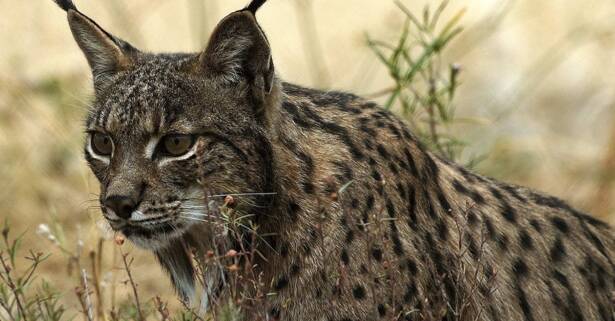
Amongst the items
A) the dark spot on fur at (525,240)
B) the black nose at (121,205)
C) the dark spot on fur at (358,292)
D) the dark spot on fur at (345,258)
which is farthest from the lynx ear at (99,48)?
the dark spot on fur at (525,240)

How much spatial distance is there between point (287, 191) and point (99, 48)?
106 cm

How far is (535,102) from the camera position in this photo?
10.9 metres

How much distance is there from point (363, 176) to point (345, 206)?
212 mm

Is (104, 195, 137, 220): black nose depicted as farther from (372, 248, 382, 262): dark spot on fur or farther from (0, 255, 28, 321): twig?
(372, 248, 382, 262): dark spot on fur

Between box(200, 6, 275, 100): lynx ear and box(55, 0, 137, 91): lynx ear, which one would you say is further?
box(55, 0, 137, 91): lynx ear

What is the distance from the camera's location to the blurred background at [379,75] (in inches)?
399

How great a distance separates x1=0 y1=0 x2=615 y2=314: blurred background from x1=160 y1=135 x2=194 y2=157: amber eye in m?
4.59

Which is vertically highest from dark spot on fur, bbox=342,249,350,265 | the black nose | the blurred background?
the black nose

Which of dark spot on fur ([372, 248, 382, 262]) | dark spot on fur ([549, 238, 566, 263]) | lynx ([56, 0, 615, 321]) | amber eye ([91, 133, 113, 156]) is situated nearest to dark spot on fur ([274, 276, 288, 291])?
lynx ([56, 0, 615, 321])

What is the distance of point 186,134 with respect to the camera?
5.23 metres

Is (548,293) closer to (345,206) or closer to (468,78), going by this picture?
(345,206)

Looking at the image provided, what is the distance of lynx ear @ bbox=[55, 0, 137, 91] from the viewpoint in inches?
219

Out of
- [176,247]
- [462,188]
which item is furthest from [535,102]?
[176,247]

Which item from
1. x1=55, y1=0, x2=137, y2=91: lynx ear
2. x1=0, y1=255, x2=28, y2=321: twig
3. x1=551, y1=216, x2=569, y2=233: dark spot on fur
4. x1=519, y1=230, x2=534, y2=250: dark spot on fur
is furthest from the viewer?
x1=551, y1=216, x2=569, y2=233: dark spot on fur
